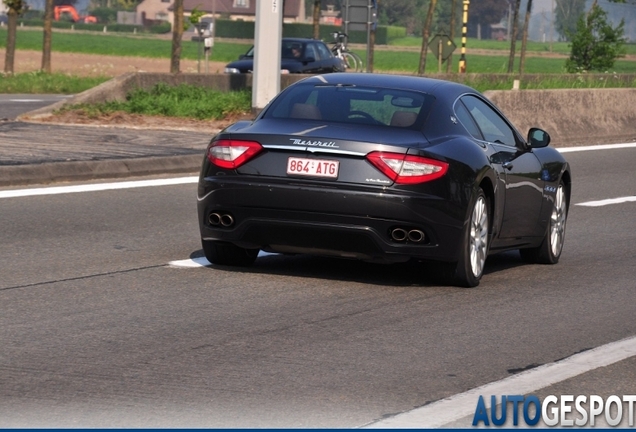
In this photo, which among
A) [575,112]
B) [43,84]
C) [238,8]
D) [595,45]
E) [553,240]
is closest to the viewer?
[553,240]

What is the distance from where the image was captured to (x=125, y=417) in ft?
18.9

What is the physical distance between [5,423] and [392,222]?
12.8 ft

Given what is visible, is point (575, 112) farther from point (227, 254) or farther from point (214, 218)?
point (214, 218)

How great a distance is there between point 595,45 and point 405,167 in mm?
52232

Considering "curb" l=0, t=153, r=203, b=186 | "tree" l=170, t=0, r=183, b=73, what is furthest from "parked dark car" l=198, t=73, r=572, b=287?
"tree" l=170, t=0, r=183, b=73

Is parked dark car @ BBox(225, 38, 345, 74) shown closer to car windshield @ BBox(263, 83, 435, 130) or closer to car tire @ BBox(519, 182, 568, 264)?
car tire @ BBox(519, 182, 568, 264)

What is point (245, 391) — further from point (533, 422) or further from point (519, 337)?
point (519, 337)

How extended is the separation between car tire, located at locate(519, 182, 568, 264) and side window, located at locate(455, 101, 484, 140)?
1.42 metres

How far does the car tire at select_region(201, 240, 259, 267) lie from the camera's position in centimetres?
988

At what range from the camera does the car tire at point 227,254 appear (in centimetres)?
988

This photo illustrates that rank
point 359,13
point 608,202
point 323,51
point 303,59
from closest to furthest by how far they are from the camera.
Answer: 1. point 608,202
2. point 359,13
3. point 303,59
4. point 323,51

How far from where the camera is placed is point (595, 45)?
59.6 metres

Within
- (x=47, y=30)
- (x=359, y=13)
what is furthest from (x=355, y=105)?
(x=47, y=30)

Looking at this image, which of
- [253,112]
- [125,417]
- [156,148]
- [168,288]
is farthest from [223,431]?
[253,112]
